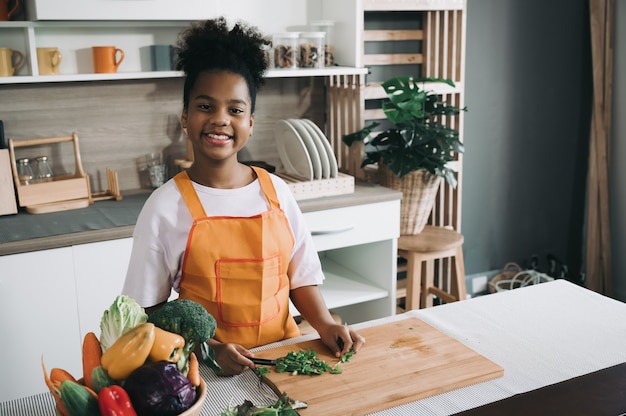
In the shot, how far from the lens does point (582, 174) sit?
396cm

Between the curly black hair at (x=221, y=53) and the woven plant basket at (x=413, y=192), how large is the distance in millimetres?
1418

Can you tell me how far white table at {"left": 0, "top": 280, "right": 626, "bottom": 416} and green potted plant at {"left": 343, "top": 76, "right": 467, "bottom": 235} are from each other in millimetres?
1122

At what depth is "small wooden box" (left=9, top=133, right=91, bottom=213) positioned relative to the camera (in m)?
2.48

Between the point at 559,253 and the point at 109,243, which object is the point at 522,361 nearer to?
the point at 109,243

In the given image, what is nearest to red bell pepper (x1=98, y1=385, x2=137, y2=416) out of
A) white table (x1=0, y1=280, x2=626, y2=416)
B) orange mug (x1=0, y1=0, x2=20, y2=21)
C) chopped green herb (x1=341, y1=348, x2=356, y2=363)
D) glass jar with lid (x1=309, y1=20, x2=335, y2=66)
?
white table (x1=0, y1=280, x2=626, y2=416)

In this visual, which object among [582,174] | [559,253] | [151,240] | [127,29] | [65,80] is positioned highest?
[127,29]

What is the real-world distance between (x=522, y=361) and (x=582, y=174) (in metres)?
2.88

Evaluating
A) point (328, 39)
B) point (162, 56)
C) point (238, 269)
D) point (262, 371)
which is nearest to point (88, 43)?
point (162, 56)

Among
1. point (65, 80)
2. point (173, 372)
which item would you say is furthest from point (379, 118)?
point (173, 372)

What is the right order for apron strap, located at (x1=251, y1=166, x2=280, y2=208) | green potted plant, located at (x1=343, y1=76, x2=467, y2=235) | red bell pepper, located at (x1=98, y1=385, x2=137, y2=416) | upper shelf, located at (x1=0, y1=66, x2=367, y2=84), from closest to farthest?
red bell pepper, located at (x1=98, y1=385, x2=137, y2=416), apron strap, located at (x1=251, y1=166, x2=280, y2=208), upper shelf, located at (x1=0, y1=66, x2=367, y2=84), green potted plant, located at (x1=343, y1=76, x2=467, y2=235)

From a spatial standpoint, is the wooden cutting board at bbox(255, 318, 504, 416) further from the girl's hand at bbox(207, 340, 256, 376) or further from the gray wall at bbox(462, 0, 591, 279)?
the gray wall at bbox(462, 0, 591, 279)

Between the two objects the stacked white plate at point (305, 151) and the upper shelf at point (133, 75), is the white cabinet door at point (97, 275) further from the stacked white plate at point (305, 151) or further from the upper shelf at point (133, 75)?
the stacked white plate at point (305, 151)

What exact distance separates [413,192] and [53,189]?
143cm

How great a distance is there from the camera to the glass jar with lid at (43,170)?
8.53ft
